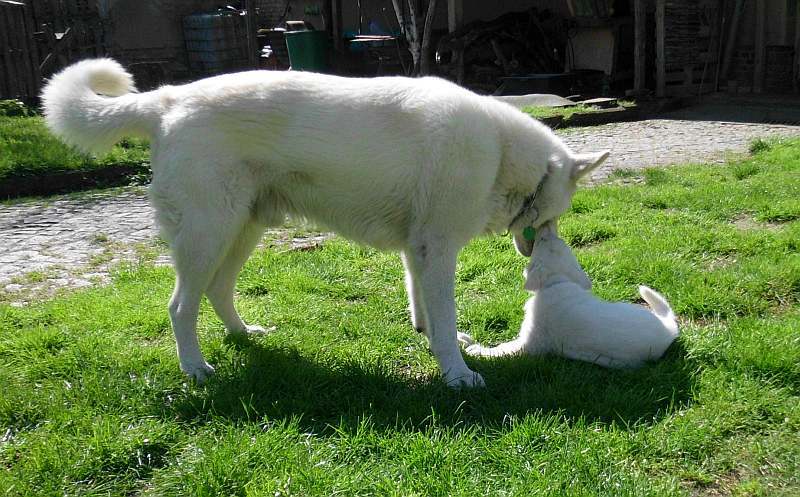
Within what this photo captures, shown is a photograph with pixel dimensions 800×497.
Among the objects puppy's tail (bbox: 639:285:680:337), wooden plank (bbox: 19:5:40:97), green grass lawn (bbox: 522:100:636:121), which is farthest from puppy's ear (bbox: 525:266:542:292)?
wooden plank (bbox: 19:5:40:97)

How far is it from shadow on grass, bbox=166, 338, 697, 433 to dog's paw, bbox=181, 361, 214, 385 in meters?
0.06

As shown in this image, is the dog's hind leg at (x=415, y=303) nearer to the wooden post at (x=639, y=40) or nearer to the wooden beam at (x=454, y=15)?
the wooden post at (x=639, y=40)

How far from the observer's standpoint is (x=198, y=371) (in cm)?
375

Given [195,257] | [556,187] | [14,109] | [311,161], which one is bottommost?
[195,257]

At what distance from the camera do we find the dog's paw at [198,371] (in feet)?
12.2

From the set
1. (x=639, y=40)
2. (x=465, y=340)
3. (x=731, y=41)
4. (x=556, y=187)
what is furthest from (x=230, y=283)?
(x=731, y=41)

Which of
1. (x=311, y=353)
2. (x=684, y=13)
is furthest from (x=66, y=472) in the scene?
(x=684, y=13)

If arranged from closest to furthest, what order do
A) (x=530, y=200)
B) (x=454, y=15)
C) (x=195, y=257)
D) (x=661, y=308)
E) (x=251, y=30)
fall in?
(x=195, y=257), (x=661, y=308), (x=530, y=200), (x=454, y=15), (x=251, y=30)

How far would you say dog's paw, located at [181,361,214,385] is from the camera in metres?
3.72

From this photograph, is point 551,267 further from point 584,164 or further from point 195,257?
point 195,257

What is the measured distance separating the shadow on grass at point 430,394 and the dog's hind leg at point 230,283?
0.50 metres

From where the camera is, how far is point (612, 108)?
12328 millimetres

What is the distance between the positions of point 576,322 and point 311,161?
5.23 ft

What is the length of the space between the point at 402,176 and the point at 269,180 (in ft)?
2.24
